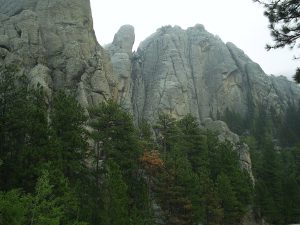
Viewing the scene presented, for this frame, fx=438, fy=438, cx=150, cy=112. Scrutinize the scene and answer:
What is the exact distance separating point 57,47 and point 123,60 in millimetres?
30324

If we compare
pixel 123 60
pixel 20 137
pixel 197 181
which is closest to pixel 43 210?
pixel 20 137

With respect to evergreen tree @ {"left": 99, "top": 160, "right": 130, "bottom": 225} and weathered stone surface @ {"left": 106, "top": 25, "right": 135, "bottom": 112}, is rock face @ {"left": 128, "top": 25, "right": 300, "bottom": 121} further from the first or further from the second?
evergreen tree @ {"left": 99, "top": 160, "right": 130, "bottom": 225}

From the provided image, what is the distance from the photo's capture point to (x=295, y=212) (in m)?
57.8

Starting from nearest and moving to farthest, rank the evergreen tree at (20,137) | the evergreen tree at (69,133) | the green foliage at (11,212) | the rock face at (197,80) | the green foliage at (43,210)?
the green foliage at (11,212), the green foliage at (43,210), the evergreen tree at (20,137), the evergreen tree at (69,133), the rock face at (197,80)

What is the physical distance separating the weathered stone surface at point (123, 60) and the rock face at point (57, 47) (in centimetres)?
1645

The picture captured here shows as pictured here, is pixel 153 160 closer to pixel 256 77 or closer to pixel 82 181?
pixel 82 181

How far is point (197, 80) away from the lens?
99938 mm

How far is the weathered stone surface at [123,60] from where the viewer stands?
3270 inches

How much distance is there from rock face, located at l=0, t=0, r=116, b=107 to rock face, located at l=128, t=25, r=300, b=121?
87.1ft

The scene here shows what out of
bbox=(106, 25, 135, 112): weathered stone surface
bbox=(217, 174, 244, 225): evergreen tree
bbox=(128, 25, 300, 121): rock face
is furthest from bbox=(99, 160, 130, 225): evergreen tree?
bbox=(128, 25, 300, 121): rock face

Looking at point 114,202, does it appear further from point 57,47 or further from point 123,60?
point 123,60

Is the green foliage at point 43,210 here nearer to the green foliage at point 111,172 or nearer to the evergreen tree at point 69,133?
the green foliage at point 111,172

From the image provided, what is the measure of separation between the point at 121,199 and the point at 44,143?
20.4 ft

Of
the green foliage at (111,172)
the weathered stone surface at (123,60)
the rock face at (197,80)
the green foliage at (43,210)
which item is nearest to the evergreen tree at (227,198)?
the green foliage at (111,172)
